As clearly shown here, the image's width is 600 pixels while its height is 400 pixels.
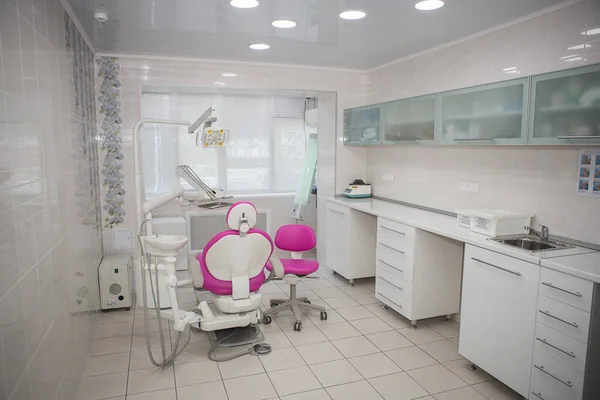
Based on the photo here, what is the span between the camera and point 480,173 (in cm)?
353

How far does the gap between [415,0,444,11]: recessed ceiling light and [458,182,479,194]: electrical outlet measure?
1499mm

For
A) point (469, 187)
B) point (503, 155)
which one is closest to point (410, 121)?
point (469, 187)

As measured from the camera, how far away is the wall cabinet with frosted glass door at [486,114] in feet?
9.20

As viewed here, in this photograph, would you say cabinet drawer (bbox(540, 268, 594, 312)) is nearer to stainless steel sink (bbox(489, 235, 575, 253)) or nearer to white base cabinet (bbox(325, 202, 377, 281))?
stainless steel sink (bbox(489, 235, 575, 253))

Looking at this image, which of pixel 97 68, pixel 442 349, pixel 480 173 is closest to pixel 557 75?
pixel 480 173

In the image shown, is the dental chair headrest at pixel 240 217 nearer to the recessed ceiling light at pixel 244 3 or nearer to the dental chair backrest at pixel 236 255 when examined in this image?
the dental chair backrest at pixel 236 255

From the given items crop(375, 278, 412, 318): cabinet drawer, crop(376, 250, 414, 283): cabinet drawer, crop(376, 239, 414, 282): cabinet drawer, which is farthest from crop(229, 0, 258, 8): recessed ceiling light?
crop(375, 278, 412, 318): cabinet drawer

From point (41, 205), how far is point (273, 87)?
325 cm

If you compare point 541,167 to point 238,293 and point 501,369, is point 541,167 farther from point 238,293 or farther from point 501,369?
point 238,293

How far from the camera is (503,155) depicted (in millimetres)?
3293

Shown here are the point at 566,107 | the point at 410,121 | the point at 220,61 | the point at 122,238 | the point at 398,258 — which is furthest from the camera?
the point at 220,61

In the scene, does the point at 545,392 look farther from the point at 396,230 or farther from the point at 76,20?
the point at 76,20

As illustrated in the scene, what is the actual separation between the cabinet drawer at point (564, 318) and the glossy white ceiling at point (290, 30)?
188 cm

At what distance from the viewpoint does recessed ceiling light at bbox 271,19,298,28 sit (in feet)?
10.3
